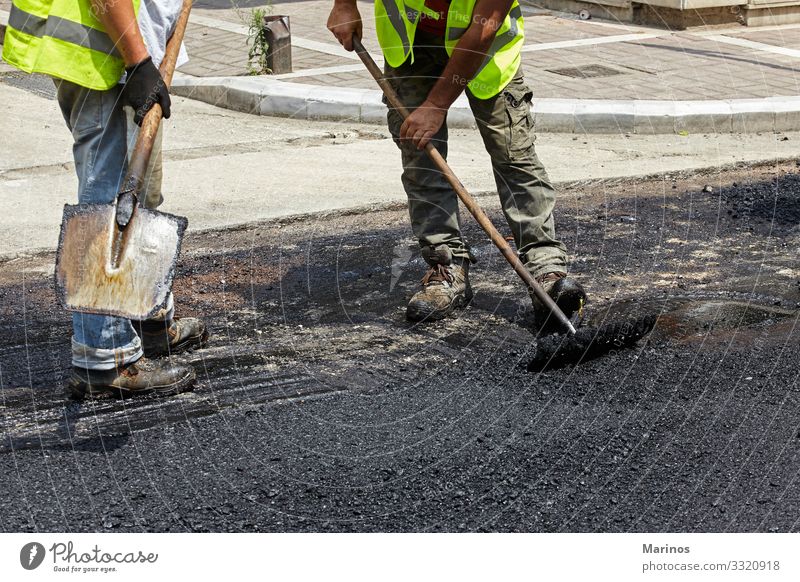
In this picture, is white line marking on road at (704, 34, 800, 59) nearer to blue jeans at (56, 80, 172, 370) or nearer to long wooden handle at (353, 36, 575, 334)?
long wooden handle at (353, 36, 575, 334)

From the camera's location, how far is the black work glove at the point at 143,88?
317cm

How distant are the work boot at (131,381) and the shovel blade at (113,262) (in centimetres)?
34

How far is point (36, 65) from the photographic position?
317 centimetres

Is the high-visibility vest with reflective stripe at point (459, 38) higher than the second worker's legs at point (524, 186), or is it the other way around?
the high-visibility vest with reflective stripe at point (459, 38)

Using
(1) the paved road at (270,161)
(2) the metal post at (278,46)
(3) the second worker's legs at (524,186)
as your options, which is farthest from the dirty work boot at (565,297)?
(2) the metal post at (278,46)

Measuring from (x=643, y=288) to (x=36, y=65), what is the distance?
2.36m

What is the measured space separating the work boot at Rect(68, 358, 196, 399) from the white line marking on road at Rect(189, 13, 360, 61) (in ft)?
19.0

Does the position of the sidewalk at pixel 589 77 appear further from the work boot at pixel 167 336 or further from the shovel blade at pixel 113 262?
the shovel blade at pixel 113 262

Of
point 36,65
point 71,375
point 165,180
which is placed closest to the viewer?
point 36,65

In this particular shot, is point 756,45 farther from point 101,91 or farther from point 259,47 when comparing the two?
point 101,91

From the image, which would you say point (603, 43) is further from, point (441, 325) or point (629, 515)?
point (629, 515)

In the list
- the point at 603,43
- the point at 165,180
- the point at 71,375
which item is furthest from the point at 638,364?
the point at 603,43

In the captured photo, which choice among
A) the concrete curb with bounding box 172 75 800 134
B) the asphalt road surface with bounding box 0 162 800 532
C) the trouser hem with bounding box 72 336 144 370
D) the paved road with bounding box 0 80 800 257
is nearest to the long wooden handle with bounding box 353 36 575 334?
the asphalt road surface with bounding box 0 162 800 532

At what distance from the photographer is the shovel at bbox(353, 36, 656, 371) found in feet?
11.6
